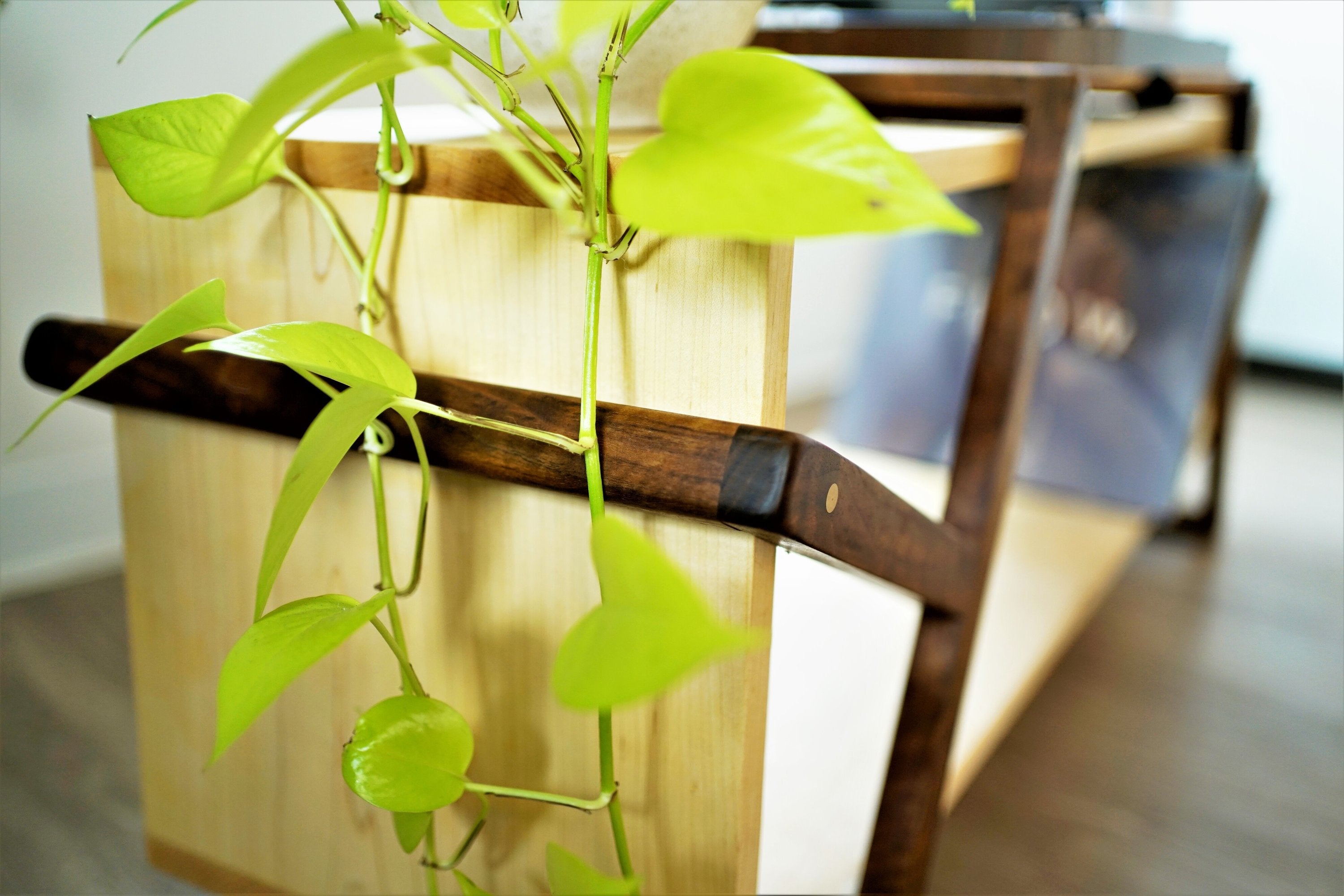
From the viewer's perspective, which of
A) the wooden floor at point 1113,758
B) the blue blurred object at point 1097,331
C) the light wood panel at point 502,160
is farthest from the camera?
the blue blurred object at point 1097,331

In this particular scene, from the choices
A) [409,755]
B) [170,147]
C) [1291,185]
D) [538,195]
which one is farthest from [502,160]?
[1291,185]

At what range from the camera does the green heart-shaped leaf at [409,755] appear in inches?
14.4

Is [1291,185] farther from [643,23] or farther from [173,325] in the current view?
[173,325]

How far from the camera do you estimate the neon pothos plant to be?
0.75 ft

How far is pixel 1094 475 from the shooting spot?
1.20m

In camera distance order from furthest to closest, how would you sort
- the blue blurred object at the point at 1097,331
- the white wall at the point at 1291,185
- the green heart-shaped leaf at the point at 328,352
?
the white wall at the point at 1291,185
the blue blurred object at the point at 1097,331
the green heart-shaped leaf at the point at 328,352

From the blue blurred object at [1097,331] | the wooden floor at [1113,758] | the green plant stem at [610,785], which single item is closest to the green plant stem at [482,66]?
the green plant stem at [610,785]

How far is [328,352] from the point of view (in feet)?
1.07

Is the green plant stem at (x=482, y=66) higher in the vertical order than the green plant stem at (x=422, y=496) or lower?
higher

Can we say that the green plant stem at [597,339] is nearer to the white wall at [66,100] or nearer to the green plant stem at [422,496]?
the green plant stem at [422,496]

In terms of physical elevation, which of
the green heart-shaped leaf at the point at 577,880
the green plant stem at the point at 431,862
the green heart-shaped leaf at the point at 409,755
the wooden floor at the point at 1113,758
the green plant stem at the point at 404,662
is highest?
the green plant stem at the point at 404,662

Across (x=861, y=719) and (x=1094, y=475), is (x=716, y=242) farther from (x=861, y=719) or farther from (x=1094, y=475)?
(x=1094, y=475)

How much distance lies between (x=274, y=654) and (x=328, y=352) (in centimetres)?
10

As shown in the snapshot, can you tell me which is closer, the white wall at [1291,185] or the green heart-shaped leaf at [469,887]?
the green heart-shaped leaf at [469,887]
